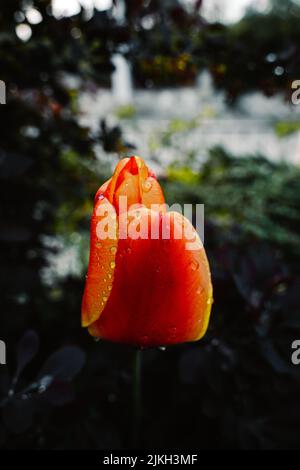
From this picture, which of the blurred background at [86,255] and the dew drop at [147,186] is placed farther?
the blurred background at [86,255]

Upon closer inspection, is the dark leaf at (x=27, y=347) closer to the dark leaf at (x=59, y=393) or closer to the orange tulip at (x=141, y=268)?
the dark leaf at (x=59, y=393)

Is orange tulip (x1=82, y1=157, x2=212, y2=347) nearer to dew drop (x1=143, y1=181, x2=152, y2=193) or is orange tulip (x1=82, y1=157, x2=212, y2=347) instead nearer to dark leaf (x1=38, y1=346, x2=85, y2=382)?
dew drop (x1=143, y1=181, x2=152, y2=193)

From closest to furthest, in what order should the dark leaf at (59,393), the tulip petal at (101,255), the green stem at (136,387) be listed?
the tulip petal at (101,255), the green stem at (136,387), the dark leaf at (59,393)

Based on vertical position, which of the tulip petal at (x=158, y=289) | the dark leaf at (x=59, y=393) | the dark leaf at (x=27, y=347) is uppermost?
the tulip petal at (x=158, y=289)

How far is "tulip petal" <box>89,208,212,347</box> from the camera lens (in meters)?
0.41

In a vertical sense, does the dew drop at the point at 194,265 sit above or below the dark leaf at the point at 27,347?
above

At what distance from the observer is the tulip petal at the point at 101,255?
41 cm

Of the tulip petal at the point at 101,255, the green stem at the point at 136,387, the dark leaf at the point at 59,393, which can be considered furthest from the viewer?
the dark leaf at the point at 59,393

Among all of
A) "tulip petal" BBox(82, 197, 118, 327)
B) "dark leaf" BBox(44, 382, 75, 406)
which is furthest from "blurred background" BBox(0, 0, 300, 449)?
"tulip petal" BBox(82, 197, 118, 327)


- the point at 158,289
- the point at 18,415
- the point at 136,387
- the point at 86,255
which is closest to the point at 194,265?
the point at 158,289

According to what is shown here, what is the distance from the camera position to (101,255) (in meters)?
0.42

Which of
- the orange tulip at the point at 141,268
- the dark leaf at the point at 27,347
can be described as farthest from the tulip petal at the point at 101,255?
the dark leaf at the point at 27,347

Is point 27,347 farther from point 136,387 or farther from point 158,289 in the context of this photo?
point 158,289

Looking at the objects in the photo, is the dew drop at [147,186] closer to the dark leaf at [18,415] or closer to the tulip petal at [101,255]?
the tulip petal at [101,255]
